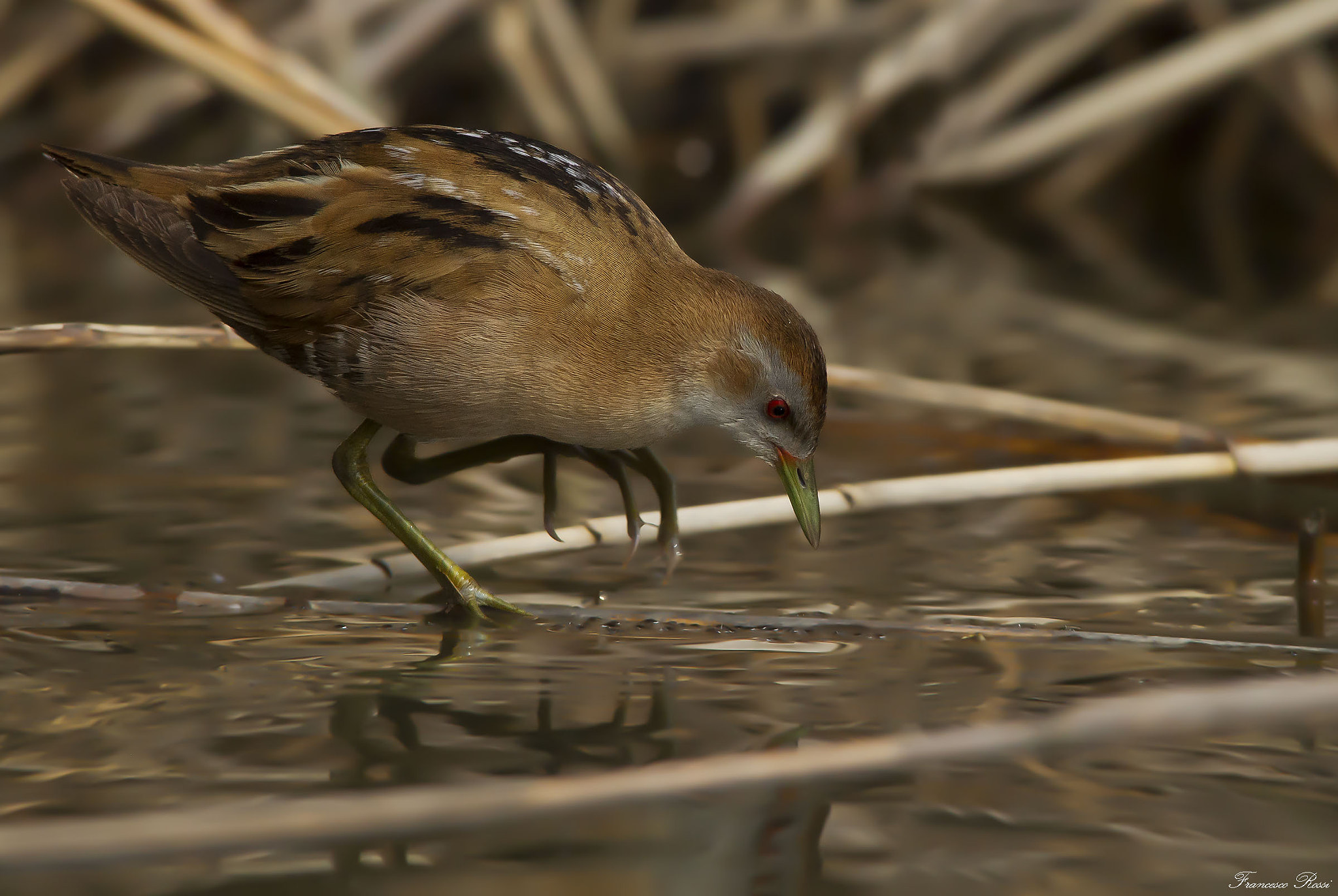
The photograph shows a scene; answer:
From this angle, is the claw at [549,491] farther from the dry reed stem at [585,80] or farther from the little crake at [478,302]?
the dry reed stem at [585,80]

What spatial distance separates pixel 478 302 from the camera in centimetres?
266

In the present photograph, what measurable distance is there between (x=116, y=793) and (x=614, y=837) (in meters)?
0.60

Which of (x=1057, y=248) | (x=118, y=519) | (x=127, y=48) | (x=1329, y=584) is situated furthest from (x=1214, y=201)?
(x=118, y=519)

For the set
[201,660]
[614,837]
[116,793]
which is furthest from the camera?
[201,660]

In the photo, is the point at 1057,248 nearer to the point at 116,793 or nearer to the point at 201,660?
the point at 201,660

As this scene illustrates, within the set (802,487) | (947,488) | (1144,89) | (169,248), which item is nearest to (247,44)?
(169,248)

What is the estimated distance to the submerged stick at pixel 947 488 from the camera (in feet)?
9.31

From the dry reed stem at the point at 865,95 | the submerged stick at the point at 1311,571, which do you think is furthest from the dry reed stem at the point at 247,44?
the submerged stick at the point at 1311,571


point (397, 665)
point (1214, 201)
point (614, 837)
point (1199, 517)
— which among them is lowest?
point (614, 837)

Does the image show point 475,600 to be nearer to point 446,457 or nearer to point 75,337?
point 446,457

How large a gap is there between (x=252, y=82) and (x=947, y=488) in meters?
2.49

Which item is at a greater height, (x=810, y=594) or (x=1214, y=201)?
(x=1214, y=201)

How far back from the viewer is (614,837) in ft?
5.67

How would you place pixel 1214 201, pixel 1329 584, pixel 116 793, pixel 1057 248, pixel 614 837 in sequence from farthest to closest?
1. pixel 1214 201
2. pixel 1057 248
3. pixel 1329 584
4. pixel 116 793
5. pixel 614 837
